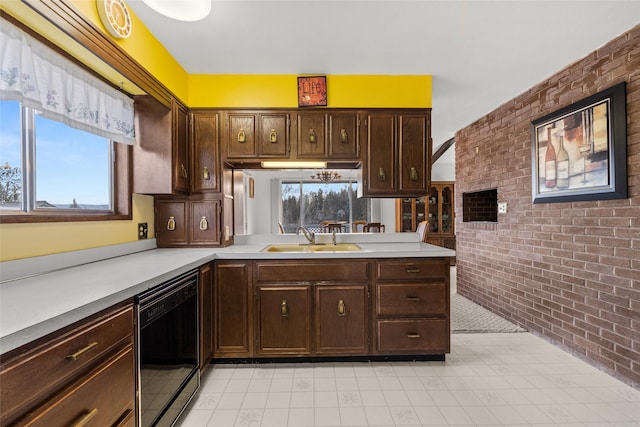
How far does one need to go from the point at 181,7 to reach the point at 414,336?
247 centimetres

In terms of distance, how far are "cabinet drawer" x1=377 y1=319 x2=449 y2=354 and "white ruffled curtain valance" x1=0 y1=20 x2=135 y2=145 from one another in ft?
7.54

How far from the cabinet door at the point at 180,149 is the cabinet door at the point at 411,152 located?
1829mm

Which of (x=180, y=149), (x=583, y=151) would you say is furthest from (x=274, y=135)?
(x=583, y=151)

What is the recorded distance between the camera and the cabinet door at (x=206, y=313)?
1978mm

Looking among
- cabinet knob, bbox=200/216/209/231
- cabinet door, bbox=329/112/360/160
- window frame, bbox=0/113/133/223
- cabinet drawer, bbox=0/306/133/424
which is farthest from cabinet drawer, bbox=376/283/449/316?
window frame, bbox=0/113/133/223

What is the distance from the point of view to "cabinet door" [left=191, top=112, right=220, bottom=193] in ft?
8.38

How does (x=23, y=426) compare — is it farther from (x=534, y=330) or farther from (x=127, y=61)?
(x=534, y=330)

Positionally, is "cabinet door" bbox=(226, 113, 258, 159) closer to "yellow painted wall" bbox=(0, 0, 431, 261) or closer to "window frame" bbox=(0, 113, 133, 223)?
"yellow painted wall" bbox=(0, 0, 431, 261)

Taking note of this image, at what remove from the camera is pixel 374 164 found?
8.48 ft

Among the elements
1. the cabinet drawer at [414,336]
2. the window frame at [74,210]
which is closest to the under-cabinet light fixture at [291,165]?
the window frame at [74,210]

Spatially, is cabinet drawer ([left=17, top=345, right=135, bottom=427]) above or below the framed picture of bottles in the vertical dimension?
below

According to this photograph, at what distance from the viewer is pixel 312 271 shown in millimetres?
2219

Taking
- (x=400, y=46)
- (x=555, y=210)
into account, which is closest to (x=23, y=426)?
(x=400, y=46)

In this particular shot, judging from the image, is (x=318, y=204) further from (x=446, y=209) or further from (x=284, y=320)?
(x=284, y=320)
